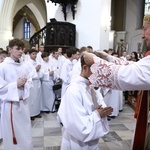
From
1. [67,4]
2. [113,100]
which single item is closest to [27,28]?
[67,4]

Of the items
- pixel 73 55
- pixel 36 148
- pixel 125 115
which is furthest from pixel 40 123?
pixel 125 115

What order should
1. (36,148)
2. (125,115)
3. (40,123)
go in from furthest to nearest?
(125,115) < (40,123) < (36,148)

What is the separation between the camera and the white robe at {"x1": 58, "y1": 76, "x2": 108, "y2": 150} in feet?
5.33

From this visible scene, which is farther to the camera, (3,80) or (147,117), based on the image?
(3,80)

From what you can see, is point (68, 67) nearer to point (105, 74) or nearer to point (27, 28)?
point (105, 74)

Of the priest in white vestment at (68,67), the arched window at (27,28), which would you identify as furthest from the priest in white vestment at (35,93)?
the arched window at (27,28)

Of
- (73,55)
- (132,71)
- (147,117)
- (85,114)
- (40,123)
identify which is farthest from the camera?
(73,55)

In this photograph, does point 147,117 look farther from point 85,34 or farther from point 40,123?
point 85,34

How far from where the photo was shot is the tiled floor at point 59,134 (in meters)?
3.72

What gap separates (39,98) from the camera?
5590 millimetres

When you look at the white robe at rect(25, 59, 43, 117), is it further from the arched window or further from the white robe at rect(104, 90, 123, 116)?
the arched window

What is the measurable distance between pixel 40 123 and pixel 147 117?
3667 mm

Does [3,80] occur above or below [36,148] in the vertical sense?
above

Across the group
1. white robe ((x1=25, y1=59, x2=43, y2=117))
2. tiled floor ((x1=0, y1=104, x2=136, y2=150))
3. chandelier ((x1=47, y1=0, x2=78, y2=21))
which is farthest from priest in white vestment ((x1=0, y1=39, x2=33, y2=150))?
chandelier ((x1=47, y1=0, x2=78, y2=21))
